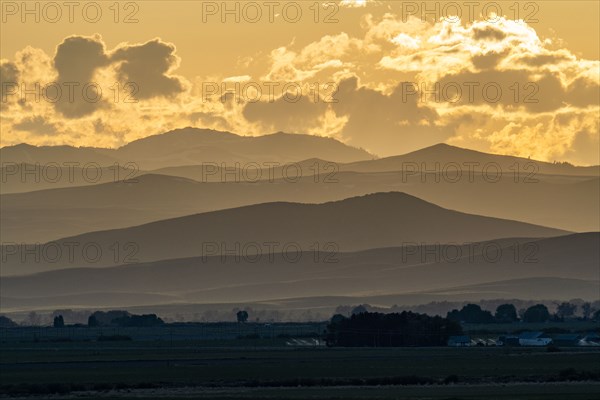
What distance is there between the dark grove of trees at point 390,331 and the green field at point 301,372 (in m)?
7.77

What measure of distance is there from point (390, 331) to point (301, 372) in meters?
47.5

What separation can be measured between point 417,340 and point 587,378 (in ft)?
185

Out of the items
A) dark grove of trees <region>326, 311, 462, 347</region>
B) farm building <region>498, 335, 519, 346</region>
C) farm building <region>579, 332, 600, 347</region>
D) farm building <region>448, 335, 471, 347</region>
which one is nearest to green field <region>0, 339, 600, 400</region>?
dark grove of trees <region>326, 311, 462, 347</region>

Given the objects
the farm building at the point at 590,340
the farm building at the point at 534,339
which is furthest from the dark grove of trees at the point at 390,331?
the farm building at the point at 590,340

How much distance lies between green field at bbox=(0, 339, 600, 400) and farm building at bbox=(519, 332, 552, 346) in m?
10.6

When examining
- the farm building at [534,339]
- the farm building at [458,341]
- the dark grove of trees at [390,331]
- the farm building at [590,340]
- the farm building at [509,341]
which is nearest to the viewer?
the farm building at [590,340]

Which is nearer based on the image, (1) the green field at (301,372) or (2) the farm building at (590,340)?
(1) the green field at (301,372)

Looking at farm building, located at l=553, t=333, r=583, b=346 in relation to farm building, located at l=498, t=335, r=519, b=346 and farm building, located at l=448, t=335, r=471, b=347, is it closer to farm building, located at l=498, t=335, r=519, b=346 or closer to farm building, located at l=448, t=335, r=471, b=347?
farm building, located at l=498, t=335, r=519, b=346

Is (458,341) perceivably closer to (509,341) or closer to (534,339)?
(509,341)

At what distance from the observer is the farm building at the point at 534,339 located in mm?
161000

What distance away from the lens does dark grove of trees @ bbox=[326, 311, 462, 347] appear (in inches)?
6383

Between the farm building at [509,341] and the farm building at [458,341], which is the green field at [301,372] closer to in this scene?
the farm building at [458,341]

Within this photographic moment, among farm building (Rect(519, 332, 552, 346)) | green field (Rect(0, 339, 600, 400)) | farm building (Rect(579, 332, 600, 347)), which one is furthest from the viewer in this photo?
farm building (Rect(519, 332, 552, 346))

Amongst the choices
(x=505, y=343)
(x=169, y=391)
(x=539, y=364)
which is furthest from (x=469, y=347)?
(x=169, y=391)
